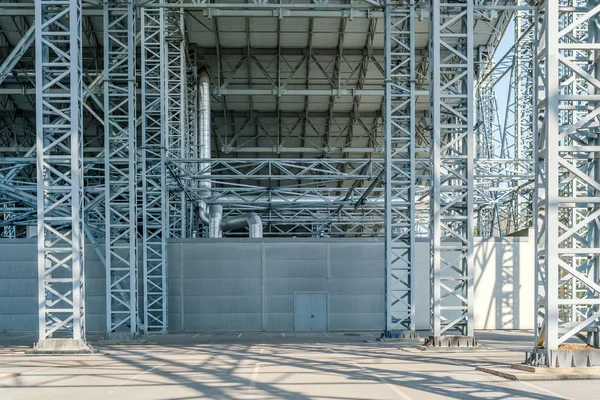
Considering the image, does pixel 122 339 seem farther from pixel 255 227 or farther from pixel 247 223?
pixel 247 223

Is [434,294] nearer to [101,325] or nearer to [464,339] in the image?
[464,339]

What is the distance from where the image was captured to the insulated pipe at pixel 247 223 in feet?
145

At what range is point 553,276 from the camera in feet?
51.0

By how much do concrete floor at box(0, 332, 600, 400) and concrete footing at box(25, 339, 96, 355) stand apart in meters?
0.45

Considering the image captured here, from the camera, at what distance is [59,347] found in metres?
22.8

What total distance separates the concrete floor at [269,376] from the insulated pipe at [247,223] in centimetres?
1858

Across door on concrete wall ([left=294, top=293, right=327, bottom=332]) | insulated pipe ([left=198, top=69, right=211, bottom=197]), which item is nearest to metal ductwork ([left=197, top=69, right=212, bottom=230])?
insulated pipe ([left=198, top=69, right=211, bottom=197])

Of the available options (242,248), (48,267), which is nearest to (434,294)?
(48,267)

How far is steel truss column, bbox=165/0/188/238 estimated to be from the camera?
3959 cm

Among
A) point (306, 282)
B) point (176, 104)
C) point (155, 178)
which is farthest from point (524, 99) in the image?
point (155, 178)

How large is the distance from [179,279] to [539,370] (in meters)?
26.1

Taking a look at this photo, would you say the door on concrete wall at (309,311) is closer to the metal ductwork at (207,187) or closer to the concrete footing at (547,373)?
the metal ductwork at (207,187)

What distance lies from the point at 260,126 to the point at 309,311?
16.7 metres

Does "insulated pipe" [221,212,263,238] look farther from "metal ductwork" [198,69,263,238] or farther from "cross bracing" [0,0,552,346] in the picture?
"cross bracing" [0,0,552,346]
